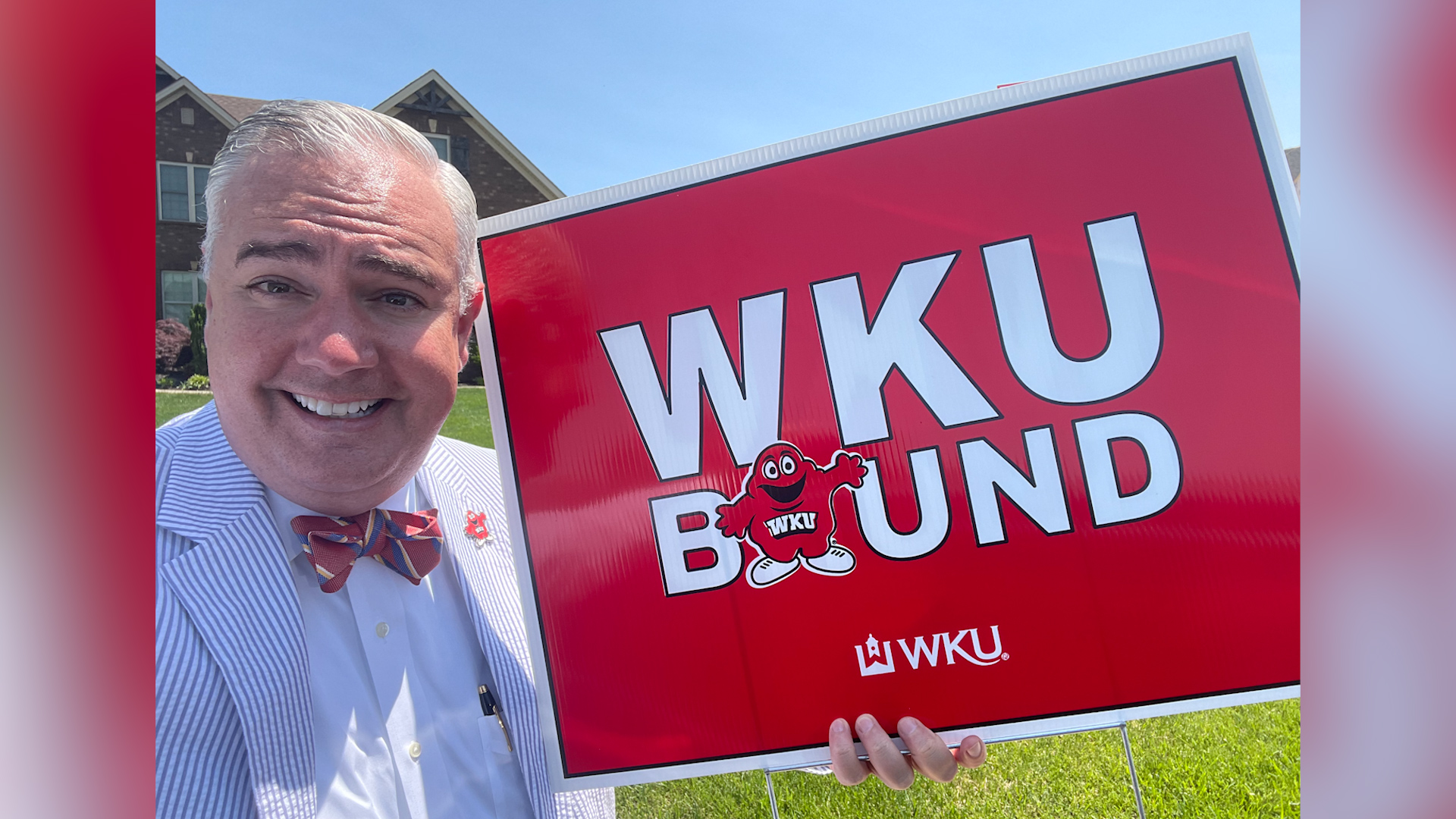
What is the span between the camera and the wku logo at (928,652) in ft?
5.52

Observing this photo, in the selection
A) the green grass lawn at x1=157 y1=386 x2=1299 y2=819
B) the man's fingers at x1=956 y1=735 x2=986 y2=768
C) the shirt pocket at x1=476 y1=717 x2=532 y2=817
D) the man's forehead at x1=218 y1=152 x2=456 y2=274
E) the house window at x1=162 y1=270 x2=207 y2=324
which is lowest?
the green grass lawn at x1=157 y1=386 x2=1299 y2=819

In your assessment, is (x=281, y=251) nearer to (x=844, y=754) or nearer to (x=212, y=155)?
(x=844, y=754)

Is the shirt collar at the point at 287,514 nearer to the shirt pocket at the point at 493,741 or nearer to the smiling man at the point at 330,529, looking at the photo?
the smiling man at the point at 330,529

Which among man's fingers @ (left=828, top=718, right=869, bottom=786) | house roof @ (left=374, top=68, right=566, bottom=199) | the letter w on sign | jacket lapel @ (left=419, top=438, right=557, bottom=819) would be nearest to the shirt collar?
jacket lapel @ (left=419, top=438, right=557, bottom=819)

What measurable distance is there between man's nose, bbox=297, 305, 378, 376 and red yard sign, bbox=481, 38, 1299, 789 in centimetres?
36

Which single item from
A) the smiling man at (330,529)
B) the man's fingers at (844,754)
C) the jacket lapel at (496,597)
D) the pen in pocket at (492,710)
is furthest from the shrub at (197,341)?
the man's fingers at (844,754)

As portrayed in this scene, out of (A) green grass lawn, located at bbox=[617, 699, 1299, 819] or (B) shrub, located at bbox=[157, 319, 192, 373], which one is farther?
(B) shrub, located at bbox=[157, 319, 192, 373]

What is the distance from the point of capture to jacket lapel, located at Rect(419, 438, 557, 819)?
72.0 inches

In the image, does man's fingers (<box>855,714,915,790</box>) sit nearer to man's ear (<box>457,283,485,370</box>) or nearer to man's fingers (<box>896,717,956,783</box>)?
man's fingers (<box>896,717,956,783</box>)

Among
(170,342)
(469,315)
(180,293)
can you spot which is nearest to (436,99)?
(180,293)
